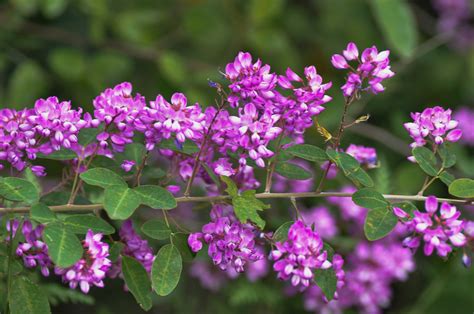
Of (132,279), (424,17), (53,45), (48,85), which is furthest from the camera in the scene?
(424,17)

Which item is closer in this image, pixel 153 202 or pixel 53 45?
pixel 153 202

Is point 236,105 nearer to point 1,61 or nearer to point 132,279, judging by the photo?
point 132,279

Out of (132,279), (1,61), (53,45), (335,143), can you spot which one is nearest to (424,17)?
(53,45)

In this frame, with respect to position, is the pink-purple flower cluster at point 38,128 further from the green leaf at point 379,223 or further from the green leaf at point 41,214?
the green leaf at point 379,223

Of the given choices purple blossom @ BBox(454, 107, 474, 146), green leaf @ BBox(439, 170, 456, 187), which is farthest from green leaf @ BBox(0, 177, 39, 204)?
purple blossom @ BBox(454, 107, 474, 146)

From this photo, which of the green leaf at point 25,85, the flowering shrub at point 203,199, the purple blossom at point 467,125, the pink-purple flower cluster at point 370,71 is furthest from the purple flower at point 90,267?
the purple blossom at point 467,125

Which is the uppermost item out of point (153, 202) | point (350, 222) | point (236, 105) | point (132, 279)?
point (236, 105)

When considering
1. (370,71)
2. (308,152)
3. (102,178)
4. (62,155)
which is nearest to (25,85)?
(62,155)

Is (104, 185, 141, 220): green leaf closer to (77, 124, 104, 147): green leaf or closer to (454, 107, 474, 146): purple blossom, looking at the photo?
(77, 124, 104, 147): green leaf
